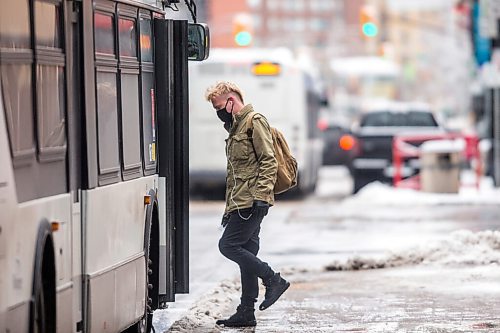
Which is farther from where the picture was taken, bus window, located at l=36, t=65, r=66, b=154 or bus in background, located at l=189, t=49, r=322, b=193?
bus in background, located at l=189, t=49, r=322, b=193

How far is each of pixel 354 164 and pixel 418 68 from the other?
115215 mm

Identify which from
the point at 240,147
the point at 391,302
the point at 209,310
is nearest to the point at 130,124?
the point at 240,147

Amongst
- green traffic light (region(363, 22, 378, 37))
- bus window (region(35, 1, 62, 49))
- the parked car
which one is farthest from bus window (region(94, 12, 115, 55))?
green traffic light (region(363, 22, 378, 37))

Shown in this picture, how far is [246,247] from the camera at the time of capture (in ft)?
37.5

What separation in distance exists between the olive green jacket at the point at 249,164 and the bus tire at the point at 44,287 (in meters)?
3.23

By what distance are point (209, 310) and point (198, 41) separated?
2.28 m

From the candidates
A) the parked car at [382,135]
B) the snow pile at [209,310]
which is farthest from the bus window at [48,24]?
the parked car at [382,135]

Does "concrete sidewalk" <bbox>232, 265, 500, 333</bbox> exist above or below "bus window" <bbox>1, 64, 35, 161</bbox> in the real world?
below

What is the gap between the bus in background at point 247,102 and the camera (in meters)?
28.3

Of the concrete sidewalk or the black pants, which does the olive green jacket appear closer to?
the black pants

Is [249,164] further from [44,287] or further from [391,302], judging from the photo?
[44,287]

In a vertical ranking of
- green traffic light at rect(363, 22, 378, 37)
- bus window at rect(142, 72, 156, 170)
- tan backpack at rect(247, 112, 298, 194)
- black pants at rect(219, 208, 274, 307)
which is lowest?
black pants at rect(219, 208, 274, 307)

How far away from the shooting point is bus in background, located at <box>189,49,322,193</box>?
2833cm

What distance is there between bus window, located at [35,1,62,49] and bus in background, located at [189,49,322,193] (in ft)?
65.0
